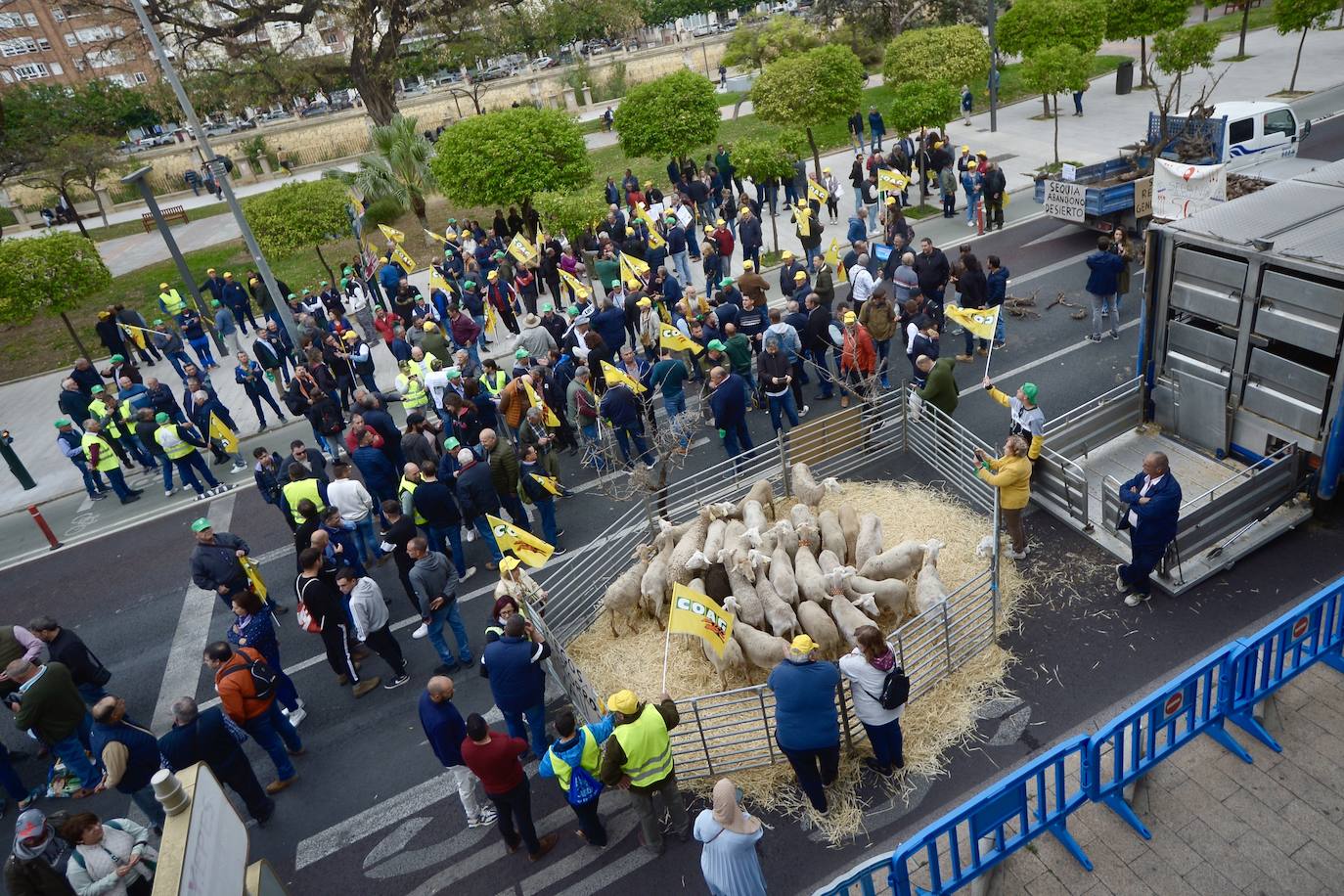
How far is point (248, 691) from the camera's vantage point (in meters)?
8.44

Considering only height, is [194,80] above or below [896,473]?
above

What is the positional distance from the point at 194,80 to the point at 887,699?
160 feet

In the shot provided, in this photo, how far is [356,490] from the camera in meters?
11.5

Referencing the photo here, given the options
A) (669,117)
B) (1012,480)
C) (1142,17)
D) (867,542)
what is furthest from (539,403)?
(1142,17)

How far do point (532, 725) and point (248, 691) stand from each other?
2.73 metres

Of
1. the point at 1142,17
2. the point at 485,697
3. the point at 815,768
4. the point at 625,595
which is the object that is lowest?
the point at 485,697

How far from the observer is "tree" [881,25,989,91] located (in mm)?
24453

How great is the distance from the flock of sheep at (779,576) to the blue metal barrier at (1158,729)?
2.05 metres

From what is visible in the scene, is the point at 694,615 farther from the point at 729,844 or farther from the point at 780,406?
the point at 780,406

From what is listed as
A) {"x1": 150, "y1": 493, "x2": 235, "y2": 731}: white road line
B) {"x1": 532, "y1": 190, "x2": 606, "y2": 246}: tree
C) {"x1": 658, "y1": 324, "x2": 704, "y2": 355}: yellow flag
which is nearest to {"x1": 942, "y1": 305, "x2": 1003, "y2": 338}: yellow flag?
{"x1": 658, "y1": 324, "x2": 704, "y2": 355}: yellow flag

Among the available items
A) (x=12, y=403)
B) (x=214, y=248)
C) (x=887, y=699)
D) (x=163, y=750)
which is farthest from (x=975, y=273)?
(x=214, y=248)

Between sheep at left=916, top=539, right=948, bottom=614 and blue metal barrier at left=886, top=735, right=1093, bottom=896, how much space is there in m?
2.10

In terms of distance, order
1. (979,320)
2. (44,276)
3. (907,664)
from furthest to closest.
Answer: (44,276)
(979,320)
(907,664)

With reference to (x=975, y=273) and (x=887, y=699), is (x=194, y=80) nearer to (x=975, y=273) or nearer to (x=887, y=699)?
(x=975, y=273)
